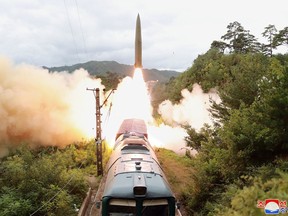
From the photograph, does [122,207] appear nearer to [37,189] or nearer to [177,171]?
[37,189]

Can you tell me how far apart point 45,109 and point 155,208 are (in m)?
20.3

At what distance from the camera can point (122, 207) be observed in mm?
10516

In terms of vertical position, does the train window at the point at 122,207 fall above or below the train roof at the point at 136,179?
below

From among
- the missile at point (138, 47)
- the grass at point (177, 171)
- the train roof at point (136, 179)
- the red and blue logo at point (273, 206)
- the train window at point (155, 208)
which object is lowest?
the grass at point (177, 171)

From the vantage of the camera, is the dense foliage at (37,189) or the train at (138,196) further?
the dense foliage at (37,189)

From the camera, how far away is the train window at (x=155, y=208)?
10.5 metres

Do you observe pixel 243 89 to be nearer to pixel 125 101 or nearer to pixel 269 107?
pixel 269 107

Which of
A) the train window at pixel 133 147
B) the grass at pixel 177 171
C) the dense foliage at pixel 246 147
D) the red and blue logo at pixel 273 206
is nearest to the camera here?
the red and blue logo at pixel 273 206

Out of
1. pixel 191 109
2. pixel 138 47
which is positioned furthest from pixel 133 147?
pixel 191 109

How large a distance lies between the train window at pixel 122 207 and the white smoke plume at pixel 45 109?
17207 millimetres

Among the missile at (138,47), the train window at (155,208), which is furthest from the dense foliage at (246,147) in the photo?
the missile at (138,47)

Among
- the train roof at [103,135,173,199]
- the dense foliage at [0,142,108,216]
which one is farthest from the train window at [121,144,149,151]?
the dense foliage at [0,142,108,216]

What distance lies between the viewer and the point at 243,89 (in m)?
16.9

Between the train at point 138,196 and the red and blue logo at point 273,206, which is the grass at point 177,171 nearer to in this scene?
the train at point 138,196
